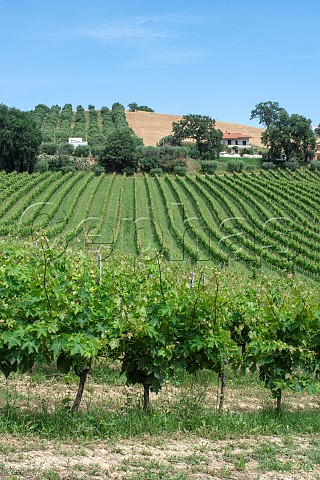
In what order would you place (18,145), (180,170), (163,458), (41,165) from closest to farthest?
(163,458) < (18,145) < (41,165) < (180,170)

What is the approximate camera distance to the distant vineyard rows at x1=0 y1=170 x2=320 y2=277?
38.5 m

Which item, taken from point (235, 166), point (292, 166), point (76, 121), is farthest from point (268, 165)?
point (76, 121)

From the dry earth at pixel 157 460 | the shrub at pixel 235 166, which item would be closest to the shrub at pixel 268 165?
the shrub at pixel 235 166

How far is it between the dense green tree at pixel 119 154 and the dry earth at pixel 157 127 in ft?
98.1

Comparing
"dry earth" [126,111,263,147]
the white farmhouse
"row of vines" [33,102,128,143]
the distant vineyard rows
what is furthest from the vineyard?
the white farmhouse

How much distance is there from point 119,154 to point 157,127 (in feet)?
162

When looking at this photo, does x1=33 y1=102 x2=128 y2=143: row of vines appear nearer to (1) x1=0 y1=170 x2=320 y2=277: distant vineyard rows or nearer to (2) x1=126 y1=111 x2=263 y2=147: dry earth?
(2) x1=126 y1=111 x2=263 y2=147: dry earth

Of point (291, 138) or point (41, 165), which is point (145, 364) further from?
point (291, 138)

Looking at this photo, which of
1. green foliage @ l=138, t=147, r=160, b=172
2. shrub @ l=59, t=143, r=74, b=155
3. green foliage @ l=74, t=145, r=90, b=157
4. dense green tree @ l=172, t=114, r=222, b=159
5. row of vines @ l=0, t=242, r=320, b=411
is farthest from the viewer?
dense green tree @ l=172, t=114, r=222, b=159

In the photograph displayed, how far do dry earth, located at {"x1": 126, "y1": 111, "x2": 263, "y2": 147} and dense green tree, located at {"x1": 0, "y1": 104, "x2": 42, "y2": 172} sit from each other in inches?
1336

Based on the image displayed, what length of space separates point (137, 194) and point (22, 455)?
49.8 meters

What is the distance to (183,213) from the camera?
49312 millimetres

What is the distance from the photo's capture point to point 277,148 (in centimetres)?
7919

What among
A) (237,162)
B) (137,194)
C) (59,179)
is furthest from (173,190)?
(237,162)
